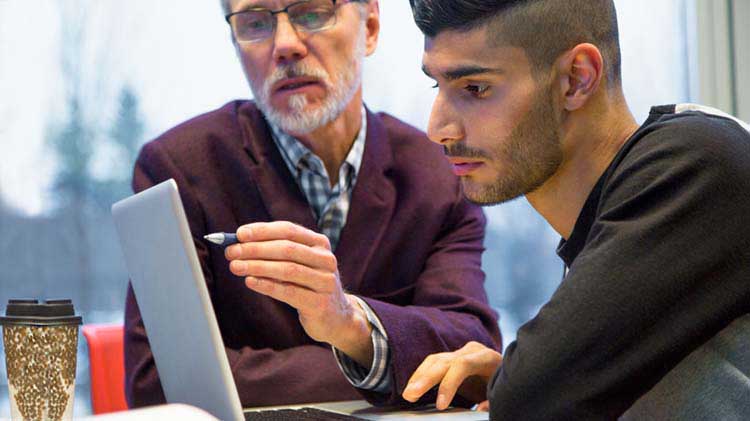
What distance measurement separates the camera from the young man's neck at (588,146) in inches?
50.2

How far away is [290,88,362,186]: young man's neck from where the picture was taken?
6.27 ft

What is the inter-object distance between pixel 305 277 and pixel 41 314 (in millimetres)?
391

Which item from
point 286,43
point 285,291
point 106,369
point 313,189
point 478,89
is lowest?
point 106,369

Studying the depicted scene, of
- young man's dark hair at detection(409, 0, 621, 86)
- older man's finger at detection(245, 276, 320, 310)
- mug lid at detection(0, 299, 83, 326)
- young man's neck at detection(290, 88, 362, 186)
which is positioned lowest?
older man's finger at detection(245, 276, 320, 310)

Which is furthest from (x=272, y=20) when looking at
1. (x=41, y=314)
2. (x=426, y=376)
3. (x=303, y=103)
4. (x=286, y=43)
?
(x=41, y=314)

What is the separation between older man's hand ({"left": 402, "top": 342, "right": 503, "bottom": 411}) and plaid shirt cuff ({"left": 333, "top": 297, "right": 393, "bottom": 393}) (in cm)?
5

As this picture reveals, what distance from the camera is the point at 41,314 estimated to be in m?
1.03

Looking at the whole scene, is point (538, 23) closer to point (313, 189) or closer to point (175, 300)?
point (175, 300)

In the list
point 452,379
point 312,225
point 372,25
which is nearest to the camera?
point 452,379

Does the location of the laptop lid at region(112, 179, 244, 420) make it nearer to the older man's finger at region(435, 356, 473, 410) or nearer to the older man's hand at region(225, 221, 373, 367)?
the older man's hand at region(225, 221, 373, 367)

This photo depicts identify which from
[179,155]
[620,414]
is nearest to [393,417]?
[620,414]

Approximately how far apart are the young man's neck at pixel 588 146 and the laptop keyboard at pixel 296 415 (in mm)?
421

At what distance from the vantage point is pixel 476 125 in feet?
4.19

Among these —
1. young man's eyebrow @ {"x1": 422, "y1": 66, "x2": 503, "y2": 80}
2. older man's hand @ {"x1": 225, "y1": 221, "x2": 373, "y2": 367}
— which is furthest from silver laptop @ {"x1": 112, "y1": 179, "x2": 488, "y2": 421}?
young man's eyebrow @ {"x1": 422, "y1": 66, "x2": 503, "y2": 80}
